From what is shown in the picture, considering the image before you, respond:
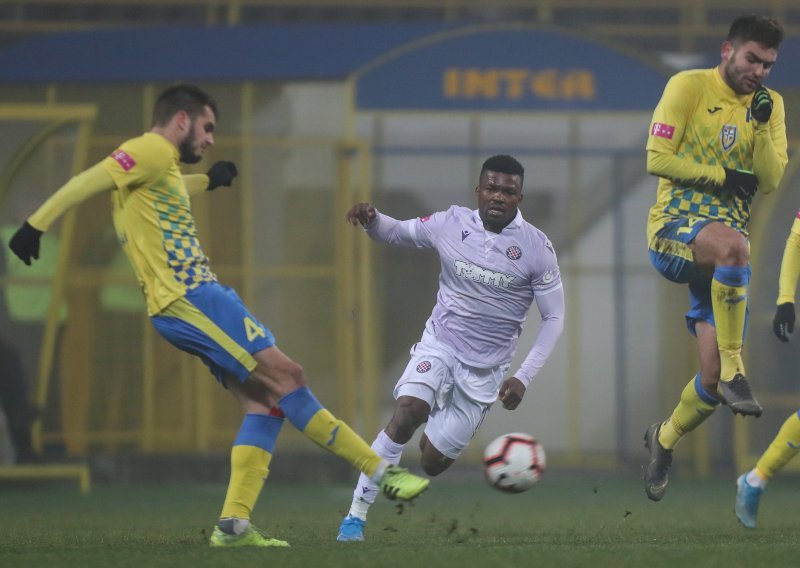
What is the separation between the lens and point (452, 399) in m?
8.93

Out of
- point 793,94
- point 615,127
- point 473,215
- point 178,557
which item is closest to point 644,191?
point 615,127

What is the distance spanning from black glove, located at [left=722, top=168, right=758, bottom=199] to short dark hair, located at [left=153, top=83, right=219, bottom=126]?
2.59m

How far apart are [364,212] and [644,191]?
28.7 ft

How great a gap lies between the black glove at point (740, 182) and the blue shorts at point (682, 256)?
0.21 meters

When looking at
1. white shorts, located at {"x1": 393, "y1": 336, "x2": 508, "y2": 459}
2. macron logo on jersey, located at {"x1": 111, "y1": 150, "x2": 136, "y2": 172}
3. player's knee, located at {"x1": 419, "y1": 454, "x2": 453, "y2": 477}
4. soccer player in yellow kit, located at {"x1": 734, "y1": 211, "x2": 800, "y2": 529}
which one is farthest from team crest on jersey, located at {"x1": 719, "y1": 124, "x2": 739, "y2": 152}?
macron logo on jersey, located at {"x1": 111, "y1": 150, "x2": 136, "y2": 172}

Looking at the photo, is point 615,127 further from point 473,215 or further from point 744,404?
point 744,404

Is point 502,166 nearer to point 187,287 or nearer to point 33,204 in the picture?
point 187,287

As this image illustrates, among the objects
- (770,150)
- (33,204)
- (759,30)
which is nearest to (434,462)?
(770,150)

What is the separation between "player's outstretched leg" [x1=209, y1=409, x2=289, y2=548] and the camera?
23.9ft

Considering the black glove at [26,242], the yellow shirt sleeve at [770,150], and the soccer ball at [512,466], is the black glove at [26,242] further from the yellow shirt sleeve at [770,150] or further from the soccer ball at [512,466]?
the yellow shirt sleeve at [770,150]

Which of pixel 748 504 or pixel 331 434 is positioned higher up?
pixel 331 434

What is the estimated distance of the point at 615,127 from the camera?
16.5 metres

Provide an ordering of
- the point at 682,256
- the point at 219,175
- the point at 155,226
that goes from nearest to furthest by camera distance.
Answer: the point at 155,226 → the point at 219,175 → the point at 682,256

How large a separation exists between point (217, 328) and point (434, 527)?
2.78 metres
